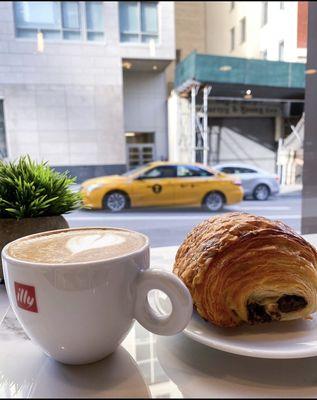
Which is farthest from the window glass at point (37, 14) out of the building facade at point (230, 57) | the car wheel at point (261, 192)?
the car wheel at point (261, 192)

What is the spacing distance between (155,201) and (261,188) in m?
0.45

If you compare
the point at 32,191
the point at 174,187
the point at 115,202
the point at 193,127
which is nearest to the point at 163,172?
the point at 174,187

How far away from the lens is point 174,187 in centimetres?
139

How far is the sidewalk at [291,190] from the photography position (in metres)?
0.88

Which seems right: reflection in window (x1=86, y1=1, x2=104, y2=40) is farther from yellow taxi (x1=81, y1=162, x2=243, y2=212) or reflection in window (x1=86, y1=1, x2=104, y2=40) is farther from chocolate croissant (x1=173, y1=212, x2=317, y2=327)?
chocolate croissant (x1=173, y1=212, x2=317, y2=327)

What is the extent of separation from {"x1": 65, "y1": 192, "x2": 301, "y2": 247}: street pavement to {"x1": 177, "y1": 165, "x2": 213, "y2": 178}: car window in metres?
0.26

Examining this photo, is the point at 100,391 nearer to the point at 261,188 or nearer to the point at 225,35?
the point at 225,35

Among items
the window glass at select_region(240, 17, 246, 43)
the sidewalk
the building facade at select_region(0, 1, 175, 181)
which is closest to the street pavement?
the sidewalk

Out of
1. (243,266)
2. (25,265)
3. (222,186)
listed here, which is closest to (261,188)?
(222,186)

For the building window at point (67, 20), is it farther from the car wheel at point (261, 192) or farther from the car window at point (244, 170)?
the car window at point (244, 170)

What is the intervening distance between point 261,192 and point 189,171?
0.31 meters

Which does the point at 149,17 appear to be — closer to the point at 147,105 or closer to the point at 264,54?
the point at 264,54

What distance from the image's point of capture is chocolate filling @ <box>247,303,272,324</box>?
A: 288 millimetres

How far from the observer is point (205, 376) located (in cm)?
27
